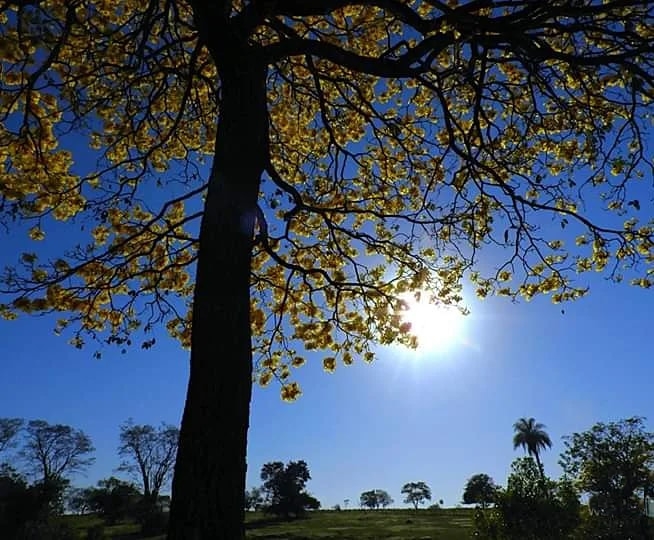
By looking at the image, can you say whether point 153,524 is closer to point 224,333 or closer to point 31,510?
point 31,510

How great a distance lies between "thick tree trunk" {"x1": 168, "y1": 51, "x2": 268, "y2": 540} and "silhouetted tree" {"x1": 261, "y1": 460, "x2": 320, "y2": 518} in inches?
3422

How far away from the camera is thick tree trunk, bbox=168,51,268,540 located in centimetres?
440

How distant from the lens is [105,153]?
956 cm

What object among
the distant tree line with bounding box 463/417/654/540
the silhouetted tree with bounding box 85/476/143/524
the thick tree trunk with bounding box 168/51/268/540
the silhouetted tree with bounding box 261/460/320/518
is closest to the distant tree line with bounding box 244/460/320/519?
the silhouetted tree with bounding box 261/460/320/518

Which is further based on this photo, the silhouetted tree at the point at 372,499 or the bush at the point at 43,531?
the silhouetted tree at the point at 372,499

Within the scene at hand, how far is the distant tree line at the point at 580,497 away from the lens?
33062 millimetres

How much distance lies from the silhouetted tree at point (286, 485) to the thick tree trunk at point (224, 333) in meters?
86.9

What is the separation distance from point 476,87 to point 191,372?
5.13 m

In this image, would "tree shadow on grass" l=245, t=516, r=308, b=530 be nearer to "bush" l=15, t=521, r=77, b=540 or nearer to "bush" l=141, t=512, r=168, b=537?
"bush" l=141, t=512, r=168, b=537

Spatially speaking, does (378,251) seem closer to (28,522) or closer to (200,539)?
(200,539)

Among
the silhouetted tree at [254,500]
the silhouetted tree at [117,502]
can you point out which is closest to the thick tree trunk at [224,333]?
the silhouetted tree at [117,502]

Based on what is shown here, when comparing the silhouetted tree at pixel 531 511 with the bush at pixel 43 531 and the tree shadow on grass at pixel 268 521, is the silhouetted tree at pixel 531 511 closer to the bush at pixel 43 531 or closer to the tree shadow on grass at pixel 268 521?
the bush at pixel 43 531

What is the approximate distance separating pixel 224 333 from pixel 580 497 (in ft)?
129

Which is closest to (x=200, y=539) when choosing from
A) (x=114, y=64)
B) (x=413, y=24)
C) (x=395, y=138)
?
(x=413, y=24)
